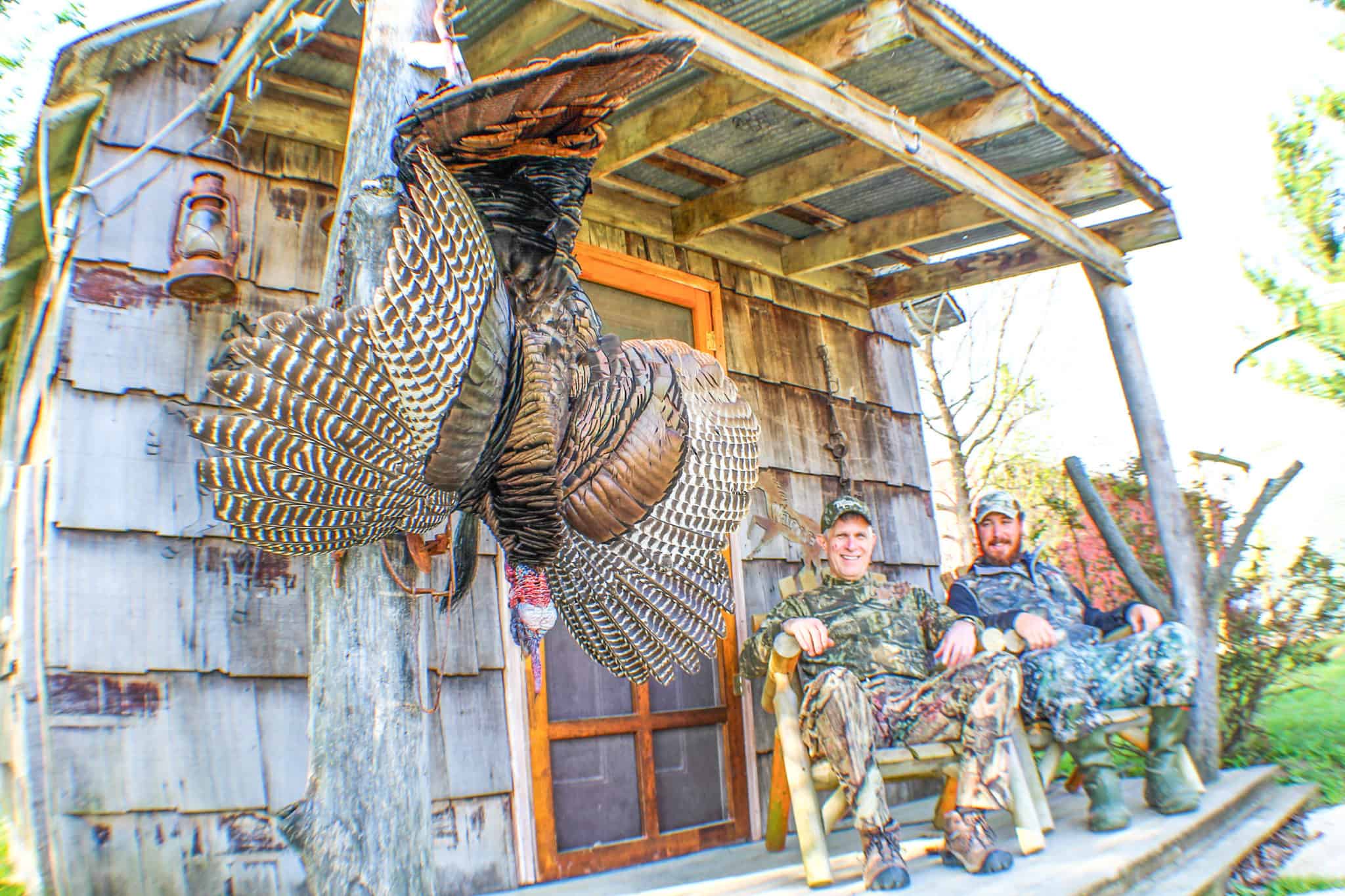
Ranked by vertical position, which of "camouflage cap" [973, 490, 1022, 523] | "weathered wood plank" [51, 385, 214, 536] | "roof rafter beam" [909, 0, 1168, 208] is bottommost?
"camouflage cap" [973, 490, 1022, 523]

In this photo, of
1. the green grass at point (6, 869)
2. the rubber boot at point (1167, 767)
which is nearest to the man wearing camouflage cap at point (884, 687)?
the rubber boot at point (1167, 767)

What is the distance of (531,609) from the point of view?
1.95m

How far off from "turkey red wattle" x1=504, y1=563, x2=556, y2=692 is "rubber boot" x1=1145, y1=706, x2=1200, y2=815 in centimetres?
250

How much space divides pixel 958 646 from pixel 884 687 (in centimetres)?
30

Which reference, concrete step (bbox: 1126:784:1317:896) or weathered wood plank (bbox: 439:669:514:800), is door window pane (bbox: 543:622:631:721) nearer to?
weathered wood plank (bbox: 439:669:514:800)

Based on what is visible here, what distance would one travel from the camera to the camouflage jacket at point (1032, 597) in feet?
11.8

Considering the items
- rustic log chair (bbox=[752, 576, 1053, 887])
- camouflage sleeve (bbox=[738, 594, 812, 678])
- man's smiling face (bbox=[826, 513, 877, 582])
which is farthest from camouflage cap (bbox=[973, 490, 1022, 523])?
camouflage sleeve (bbox=[738, 594, 812, 678])

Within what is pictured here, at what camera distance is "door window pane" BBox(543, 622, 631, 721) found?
11.0 ft

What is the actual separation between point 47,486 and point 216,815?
38.5 inches

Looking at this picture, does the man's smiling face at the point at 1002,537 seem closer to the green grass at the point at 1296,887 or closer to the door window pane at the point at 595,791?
the green grass at the point at 1296,887

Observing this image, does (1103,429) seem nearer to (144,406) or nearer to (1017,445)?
(1017,445)

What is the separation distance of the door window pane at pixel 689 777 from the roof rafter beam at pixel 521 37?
2.44 m

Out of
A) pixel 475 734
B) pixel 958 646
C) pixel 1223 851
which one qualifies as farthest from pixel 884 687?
pixel 475 734

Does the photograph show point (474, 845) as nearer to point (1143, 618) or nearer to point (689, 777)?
point (689, 777)
